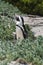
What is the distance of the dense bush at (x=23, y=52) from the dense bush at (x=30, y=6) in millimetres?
7002

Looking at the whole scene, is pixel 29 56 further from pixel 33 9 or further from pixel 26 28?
pixel 33 9

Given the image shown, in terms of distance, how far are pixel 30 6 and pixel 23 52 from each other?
323 inches

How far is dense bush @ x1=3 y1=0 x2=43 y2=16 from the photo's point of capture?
1353 centimetres

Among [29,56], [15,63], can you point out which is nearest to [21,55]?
[29,56]

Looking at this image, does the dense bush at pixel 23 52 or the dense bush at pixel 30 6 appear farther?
the dense bush at pixel 30 6

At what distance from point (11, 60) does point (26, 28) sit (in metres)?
4.31

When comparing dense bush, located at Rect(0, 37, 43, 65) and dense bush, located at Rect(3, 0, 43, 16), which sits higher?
dense bush, located at Rect(0, 37, 43, 65)

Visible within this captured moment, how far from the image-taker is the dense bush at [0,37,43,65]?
217 inches

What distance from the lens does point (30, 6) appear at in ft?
45.7

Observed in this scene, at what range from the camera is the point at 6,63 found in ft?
16.6

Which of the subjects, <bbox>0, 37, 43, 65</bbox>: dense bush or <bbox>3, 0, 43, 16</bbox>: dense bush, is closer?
<bbox>0, 37, 43, 65</bbox>: dense bush

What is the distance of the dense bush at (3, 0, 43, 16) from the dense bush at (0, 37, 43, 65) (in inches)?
276

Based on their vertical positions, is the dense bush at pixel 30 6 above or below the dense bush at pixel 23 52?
below

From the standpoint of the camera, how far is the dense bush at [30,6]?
1353 centimetres
